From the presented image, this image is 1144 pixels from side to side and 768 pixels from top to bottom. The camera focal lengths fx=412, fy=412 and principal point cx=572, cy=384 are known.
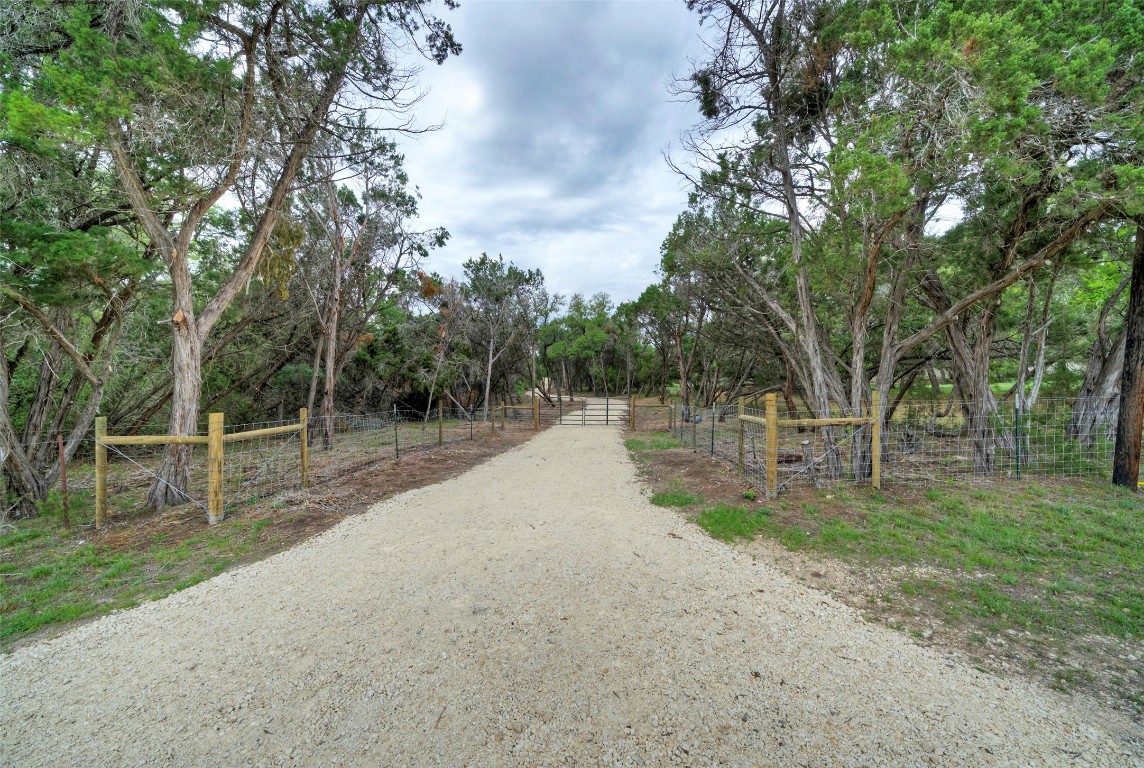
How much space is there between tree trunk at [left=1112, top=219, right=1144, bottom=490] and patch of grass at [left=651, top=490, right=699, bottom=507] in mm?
6301

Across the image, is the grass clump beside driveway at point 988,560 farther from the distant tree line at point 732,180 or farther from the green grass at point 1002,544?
the distant tree line at point 732,180

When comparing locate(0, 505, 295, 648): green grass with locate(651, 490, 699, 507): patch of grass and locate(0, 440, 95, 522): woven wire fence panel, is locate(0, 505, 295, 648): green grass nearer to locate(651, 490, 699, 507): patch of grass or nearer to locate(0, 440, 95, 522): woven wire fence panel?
locate(0, 440, 95, 522): woven wire fence panel

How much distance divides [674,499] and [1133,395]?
6905 millimetres

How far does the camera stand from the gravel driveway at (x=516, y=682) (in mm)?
1874

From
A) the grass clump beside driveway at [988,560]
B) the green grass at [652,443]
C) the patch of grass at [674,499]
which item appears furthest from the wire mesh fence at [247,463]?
the grass clump beside driveway at [988,560]

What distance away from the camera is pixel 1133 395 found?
6027 millimetres

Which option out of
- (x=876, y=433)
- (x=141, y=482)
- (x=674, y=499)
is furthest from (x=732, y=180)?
(x=141, y=482)

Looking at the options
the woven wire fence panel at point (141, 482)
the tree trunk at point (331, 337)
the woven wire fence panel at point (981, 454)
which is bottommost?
the woven wire fence panel at point (141, 482)

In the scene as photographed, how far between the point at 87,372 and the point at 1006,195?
→ 14.9 m

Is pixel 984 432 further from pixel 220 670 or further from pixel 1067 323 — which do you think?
pixel 220 670

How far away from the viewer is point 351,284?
13789 mm

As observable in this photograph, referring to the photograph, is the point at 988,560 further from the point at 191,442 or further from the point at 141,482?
the point at 141,482

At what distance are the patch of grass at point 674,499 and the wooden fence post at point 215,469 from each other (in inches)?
221

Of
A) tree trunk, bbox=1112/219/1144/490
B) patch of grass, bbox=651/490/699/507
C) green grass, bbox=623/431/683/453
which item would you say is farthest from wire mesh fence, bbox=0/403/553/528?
tree trunk, bbox=1112/219/1144/490
